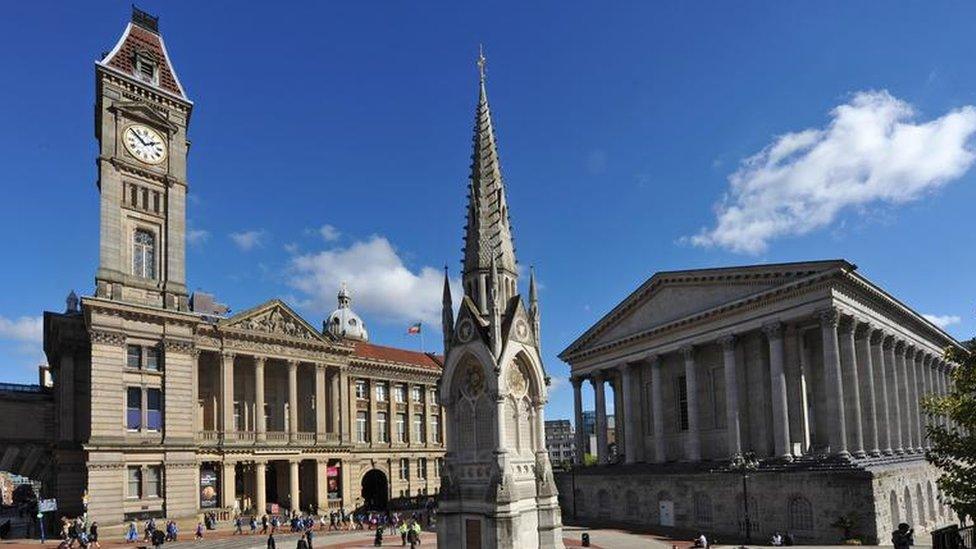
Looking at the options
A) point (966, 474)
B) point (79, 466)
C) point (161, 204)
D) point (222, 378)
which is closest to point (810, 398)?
point (966, 474)

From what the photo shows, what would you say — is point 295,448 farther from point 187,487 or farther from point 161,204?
point 161,204

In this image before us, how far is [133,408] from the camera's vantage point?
4947 cm

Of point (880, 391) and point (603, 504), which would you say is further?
point (603, 504)

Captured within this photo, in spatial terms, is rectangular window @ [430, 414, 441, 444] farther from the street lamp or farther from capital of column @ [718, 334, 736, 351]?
the street lamp

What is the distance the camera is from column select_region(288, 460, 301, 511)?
6131 centimetres

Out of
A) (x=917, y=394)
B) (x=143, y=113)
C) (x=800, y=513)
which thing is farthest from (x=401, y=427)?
(x=917, y=394)

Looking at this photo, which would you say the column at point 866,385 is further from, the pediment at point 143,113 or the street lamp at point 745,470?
the pediment at point 143,113

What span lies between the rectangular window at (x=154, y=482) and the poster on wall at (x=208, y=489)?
629cm

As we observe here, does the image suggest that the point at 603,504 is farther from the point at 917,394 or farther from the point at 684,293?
the point at 917,394

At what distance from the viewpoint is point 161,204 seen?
5322cm

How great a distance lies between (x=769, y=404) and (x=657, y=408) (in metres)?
10.5

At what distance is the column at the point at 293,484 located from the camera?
61312 mm

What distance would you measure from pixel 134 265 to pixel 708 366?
43118 millimetres

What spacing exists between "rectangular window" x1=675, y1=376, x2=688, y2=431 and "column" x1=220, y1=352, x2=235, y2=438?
1431 inches
